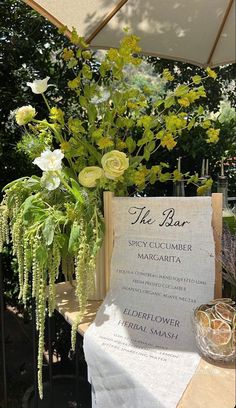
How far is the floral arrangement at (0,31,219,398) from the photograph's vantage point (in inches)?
39.3

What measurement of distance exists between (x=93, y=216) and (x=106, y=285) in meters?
0.24

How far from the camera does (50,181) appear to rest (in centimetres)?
103

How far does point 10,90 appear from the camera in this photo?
221 cm

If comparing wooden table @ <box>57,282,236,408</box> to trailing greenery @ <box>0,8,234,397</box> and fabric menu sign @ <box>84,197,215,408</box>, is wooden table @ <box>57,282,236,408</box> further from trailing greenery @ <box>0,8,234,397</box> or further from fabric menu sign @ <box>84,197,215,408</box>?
trailing greenery @ <box>0,8,234,397</box>

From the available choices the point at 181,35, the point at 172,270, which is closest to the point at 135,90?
the point at 172,270

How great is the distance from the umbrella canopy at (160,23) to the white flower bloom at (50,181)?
3.22ft

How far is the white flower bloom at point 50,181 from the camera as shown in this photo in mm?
1021

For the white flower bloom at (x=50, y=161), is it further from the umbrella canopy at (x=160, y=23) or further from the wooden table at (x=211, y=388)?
the umbrella canopy at (x=160, y=23)

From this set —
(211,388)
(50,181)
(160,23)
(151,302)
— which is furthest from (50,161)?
(160,23)

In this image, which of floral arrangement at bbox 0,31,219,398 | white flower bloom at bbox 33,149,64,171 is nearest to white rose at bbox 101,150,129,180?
floral arrangement at bbox 0,31,219,398

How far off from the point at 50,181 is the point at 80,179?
0.10 meters

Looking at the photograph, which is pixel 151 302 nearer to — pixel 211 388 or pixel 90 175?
pixel 211 388

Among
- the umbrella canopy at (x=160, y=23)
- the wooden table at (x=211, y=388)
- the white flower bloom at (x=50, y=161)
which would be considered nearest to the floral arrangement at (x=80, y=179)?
the white flower bloom at (x=50, y=161)

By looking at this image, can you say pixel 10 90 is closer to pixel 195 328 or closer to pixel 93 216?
pixel 93 216
